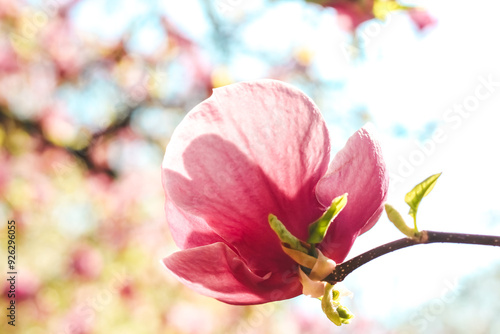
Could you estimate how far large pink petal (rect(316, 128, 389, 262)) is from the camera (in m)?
0.42

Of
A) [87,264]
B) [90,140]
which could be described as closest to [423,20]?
[90,140]

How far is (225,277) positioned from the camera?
1.38 feet

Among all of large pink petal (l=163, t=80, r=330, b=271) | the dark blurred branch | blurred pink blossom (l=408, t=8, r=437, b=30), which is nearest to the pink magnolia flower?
large pink petal (l=163, t=80, r=330, b=271)

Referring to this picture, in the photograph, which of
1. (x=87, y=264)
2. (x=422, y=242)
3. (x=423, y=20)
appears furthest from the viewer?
(x=87, y=264)

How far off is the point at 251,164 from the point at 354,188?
0.09m

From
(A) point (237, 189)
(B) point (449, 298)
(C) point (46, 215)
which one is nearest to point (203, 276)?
(A) point (237, 189)

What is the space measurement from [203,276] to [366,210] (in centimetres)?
15

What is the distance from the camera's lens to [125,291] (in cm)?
246

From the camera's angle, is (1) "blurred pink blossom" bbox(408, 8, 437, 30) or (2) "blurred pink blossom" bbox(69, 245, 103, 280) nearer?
(1) "blurred pink blossom" bbox(408, 8, 437, 30)

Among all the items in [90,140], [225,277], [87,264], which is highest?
[225,277]

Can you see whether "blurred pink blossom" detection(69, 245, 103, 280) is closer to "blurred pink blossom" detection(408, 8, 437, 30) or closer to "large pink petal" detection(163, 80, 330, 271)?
"blurred pink blossom" detection(408, 8, 437, 30)

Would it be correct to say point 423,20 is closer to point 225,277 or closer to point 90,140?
point 225,277

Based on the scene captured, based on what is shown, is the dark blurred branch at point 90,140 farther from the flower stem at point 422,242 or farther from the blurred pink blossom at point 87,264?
the flower stem at point 422,242

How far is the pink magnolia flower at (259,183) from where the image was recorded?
41 cm
